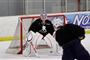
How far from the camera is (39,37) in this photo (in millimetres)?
6664

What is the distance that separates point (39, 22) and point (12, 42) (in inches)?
38.1

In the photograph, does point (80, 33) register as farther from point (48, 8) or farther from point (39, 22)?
point (48, 8)

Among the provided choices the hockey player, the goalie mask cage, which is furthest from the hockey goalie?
the goalie mask cage

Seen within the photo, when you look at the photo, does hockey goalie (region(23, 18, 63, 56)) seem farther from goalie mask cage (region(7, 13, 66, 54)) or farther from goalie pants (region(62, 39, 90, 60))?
goalie pants (region(62, 39, 90, 60))

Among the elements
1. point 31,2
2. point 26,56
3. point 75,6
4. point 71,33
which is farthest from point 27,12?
point 71,33

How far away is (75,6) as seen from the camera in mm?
9922

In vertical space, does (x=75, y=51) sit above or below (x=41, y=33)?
above

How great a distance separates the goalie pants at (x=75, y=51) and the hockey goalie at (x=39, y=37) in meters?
5.00

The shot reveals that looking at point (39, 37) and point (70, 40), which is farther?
point (39, 37)

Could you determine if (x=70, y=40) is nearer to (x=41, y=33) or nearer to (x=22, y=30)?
(x=41, y=33)

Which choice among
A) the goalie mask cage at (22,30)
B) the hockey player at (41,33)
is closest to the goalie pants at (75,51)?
the hockey player at (41,33)

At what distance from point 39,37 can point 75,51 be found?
5252 millimetres

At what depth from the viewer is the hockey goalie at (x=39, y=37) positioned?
6.51m

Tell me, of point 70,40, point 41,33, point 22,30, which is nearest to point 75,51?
point 70,40
